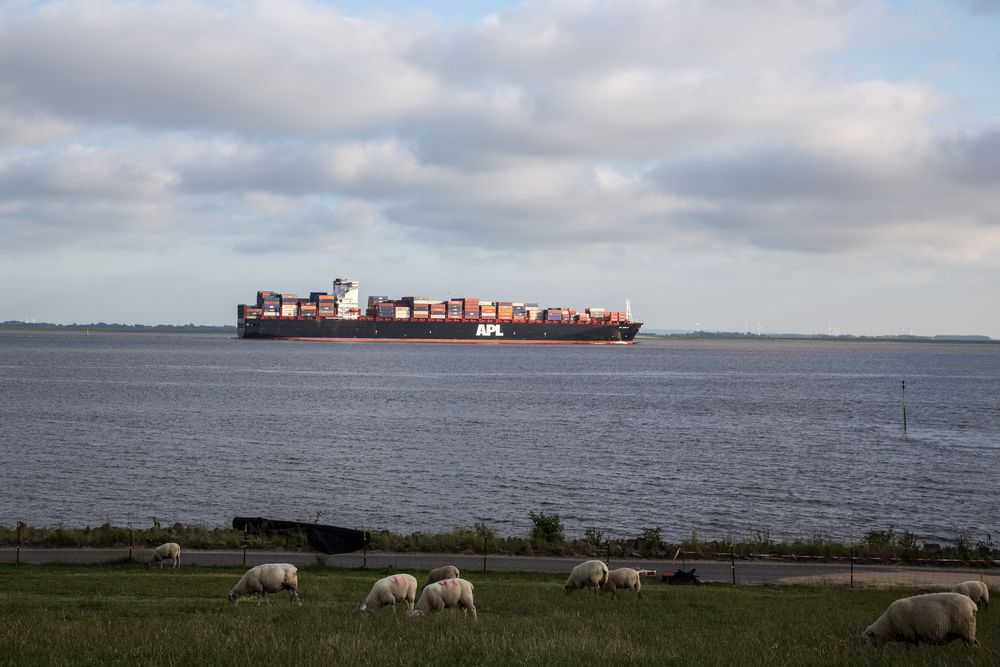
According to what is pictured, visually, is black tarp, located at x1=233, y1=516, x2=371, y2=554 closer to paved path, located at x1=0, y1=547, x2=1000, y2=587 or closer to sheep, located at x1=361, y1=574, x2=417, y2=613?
paved path, located at x1=0, y1=547, x2=1000, y2=587

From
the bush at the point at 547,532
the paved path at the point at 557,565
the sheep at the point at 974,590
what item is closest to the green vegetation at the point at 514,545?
the bush at the point at 547,532

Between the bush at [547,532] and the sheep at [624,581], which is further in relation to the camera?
the bush at [547,532]

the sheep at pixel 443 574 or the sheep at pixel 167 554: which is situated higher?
the sheep at pixel 443 574

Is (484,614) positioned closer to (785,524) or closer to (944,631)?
(944,631)

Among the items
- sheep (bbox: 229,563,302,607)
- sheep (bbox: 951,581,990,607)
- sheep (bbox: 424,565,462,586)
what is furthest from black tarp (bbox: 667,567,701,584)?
sheep (bbox: 229,563,302,607)

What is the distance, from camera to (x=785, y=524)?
1129 inches

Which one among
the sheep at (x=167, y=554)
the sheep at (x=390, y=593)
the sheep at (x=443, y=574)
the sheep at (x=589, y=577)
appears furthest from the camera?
the sheep at (x=167, y=554)

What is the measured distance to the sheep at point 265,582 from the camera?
14.2 metres

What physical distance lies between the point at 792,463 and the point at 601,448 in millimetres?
9248

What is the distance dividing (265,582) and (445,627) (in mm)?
4808

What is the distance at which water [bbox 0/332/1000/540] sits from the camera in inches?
1167

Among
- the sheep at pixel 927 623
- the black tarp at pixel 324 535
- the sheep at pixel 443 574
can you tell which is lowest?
the black tarp at pixel 324 535

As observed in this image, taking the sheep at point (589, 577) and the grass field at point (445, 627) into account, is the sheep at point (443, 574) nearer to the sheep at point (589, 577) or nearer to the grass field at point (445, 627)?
the grass field at point (445, 627)

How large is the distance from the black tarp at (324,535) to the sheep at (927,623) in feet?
41.7
